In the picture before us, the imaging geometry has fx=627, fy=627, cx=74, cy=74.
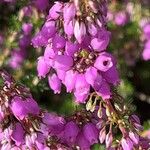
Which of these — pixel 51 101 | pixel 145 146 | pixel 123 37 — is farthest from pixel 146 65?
pixel 145 146

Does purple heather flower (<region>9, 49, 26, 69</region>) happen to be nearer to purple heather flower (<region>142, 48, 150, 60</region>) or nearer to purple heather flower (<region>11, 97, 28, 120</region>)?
purple heather flower (<region>142, 48, 150, 60</region>)

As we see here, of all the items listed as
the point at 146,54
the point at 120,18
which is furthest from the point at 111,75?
the point at 120,18

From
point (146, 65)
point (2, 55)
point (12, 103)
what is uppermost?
point (12, 103)

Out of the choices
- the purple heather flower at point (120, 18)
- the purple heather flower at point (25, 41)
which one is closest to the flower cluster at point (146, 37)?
the purple heather flower at point (120, 18)

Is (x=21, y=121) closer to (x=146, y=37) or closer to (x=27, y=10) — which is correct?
(x=27, y=10)

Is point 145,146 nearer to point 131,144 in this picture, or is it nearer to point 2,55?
point 131,144

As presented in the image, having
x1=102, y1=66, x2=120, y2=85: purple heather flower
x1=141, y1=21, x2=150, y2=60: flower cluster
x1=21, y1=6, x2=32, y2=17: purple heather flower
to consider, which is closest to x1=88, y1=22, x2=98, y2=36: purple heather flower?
x1=102, y1=66, x2=120, y2=85: purple heather flower

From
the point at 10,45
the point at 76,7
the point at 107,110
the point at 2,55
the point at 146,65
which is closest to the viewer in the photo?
the point at 76,7
